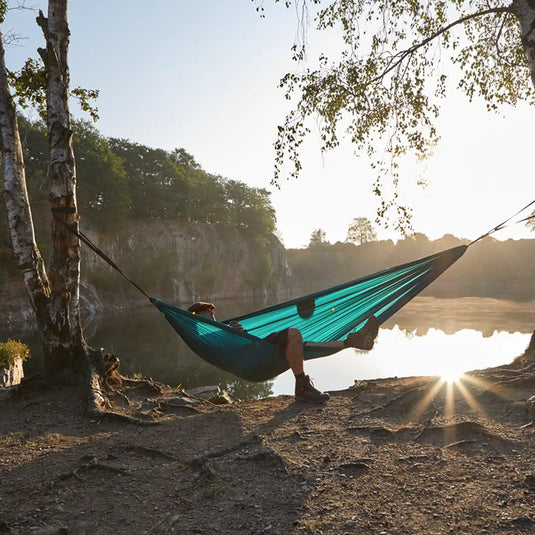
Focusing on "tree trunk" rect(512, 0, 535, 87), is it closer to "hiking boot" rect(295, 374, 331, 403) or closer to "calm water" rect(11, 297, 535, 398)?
Answer: "hiking boot" rect(295, 374, 331, 403)

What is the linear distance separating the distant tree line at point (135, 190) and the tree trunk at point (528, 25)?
17.6 m

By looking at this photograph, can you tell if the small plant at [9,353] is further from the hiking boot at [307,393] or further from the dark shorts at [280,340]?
the hiking boot at [307,393]

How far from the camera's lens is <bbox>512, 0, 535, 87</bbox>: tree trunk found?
3.01 metres

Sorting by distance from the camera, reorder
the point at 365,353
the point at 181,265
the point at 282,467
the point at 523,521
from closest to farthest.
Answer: the point at 523,521 < the point at 282,467 < the point at 365,353 < the point at 181,265

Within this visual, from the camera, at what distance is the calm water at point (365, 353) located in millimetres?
8414

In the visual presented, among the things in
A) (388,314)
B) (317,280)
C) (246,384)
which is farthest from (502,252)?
(388,314)

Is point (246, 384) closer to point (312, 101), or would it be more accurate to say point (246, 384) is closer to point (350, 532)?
point (312, 101)

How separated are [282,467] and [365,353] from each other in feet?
30.5

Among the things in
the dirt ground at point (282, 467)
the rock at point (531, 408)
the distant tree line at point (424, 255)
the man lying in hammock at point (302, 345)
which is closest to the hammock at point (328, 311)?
the man lying in hammock at point (302, 345)

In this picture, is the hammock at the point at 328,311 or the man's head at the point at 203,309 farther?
the man's head at the point at 203,309

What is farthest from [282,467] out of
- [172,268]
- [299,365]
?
[172,268]

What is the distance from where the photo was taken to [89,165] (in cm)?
2448

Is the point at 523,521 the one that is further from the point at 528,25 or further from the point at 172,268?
the point at 172,268

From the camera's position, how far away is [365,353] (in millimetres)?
10992
